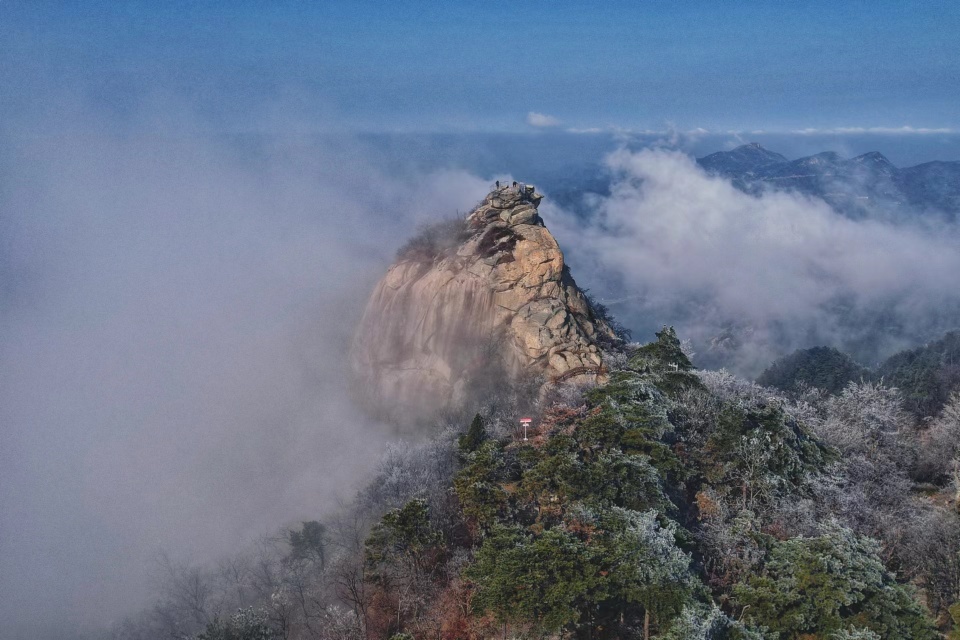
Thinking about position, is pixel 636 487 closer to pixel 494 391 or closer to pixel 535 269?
pixel 494 391

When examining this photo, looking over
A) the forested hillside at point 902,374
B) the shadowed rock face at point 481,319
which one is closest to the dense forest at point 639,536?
the shadowed rock face at point 481,319

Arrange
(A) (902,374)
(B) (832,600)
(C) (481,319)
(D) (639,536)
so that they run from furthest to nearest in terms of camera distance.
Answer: (A) (902,374), (C) (481,319), (D) (639,536), (B) (832,600)

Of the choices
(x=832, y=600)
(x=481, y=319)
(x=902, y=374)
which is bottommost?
(x=902, y=374)

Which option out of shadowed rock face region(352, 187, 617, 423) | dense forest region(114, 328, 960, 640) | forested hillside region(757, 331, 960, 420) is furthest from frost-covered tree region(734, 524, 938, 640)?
forested hillside region(757, 331, 960, 420)

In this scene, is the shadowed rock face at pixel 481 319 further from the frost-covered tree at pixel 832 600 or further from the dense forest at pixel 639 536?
the frost-covered tree at pixel 832 600

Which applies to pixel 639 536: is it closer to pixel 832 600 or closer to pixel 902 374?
pixel 832 600

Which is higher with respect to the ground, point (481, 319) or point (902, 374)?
point (481, 319)

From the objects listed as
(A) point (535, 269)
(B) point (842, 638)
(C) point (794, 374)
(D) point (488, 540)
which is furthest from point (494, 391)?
(C) point (794, 374)

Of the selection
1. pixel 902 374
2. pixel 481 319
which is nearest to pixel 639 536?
pixel 481 319
